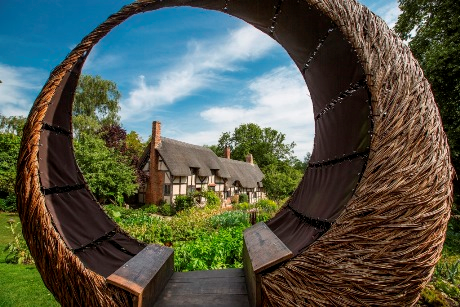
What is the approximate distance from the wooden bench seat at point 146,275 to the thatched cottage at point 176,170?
20.3m

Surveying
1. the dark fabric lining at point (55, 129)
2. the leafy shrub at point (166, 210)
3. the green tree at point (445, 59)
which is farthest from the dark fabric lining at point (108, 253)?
the leafy shrub at point (166, 210)

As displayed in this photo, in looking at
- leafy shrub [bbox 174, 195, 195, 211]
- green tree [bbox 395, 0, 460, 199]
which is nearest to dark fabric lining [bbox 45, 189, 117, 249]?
green tree [bbox 395, 0, 460, 199]

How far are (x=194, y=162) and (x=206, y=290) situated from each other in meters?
23.1

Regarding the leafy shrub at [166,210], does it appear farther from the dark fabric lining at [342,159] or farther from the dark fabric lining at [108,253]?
the dark fabric lining at [342,159]

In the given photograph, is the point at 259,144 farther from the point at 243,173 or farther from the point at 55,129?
the point at 55,129

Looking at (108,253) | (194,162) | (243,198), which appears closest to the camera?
(108,253)

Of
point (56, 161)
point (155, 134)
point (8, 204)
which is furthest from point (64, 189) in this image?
point (155, 134)

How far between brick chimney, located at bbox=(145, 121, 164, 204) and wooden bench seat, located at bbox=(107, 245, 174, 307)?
2148cm

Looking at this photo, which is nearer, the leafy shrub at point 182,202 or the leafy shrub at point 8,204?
the leafy shrub at point 8,204

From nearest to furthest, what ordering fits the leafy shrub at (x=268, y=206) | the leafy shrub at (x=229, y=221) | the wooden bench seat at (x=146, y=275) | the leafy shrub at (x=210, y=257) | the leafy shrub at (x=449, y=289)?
the wooden bench seat at (x=146, y=275) → the leafy shrub at (x=449, y=289) → the leafy shrub at (x=210, y=257) → the leafy shrub at (x=229, y=221) → the leafy shrub at (x=268, y=206)

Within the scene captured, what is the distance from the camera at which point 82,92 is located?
29156 millimetres

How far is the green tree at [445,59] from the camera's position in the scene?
9359mm

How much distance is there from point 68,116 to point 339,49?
1707mm

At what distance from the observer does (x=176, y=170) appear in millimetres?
22266
